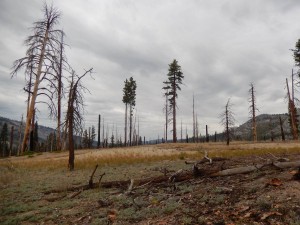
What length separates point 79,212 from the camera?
24.6ft

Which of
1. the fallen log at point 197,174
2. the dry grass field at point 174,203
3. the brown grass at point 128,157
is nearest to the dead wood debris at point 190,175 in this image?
the fallen log at point 197,174

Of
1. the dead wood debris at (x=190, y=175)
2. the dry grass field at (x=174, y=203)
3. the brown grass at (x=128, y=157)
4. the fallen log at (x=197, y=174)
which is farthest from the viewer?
the brown grass at (x=128, y=157)

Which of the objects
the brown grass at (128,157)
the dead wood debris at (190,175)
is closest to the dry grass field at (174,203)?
the dead wood debris at (190,175)

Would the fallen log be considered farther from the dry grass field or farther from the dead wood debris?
the dry grass field

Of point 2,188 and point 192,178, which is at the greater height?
point 192,178

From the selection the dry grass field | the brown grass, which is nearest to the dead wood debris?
the dry grass field

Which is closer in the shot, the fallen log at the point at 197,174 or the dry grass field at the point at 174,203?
the dry grass field at the point at 174,203

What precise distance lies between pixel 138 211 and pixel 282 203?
3.59 meters

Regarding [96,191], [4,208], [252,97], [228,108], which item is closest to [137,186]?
[96,191]

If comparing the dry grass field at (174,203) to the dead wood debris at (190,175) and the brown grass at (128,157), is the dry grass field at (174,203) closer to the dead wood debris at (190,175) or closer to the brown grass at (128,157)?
the dead wood debris at (190,175)

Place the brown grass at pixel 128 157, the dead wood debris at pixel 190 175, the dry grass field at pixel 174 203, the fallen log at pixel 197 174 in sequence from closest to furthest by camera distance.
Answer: the dry grass field at pixel 174 203, the fallen log at pixel 197 174, the dead wood debris at pixel 190 175, the brown grass at pixel 128 157

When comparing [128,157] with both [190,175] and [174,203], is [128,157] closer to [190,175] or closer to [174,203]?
[190,175]

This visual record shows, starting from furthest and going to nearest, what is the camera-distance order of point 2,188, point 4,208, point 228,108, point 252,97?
point 252,97 → point 228,108 → point 2,188 → point 4,208

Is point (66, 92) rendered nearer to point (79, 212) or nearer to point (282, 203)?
point (79, 212)
